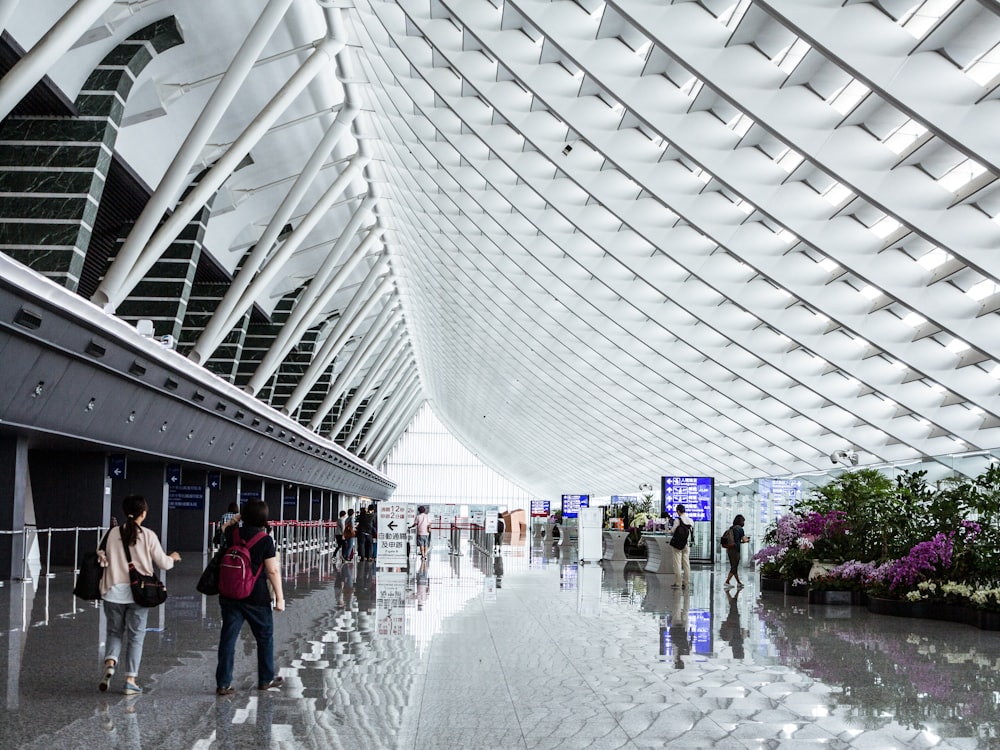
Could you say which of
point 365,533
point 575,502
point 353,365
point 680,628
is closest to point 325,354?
point 353,365

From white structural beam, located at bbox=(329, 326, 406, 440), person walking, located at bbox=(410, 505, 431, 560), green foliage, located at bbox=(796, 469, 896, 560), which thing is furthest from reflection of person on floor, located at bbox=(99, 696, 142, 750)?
white structural beam, located at bbox=(329, 326, 406, 440)

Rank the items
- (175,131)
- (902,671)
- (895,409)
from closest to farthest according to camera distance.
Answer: (902,671), (175,131), (895,409)

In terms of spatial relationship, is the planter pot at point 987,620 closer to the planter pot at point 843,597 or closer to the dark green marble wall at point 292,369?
the planter pot at point 843,597

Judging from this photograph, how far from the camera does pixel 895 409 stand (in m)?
22.0

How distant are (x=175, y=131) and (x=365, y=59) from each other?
4.19m

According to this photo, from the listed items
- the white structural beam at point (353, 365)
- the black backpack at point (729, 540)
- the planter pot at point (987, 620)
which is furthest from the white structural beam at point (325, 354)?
the planter pot at point (987, 620)

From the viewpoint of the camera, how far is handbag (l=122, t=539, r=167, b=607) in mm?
7094

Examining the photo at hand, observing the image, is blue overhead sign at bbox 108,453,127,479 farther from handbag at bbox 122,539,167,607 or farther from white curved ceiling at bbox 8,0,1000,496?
handbag at bbox 122,539,167,607

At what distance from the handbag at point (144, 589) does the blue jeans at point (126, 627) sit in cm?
10

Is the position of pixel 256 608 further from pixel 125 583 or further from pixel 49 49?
pixel 49 49

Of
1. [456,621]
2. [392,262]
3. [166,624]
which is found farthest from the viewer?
[392,262]

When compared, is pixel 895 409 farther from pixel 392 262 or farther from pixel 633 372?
pixel 392 262

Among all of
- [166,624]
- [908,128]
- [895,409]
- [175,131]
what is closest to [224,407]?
[175,131]

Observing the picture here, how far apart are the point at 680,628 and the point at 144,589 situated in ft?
22.4
